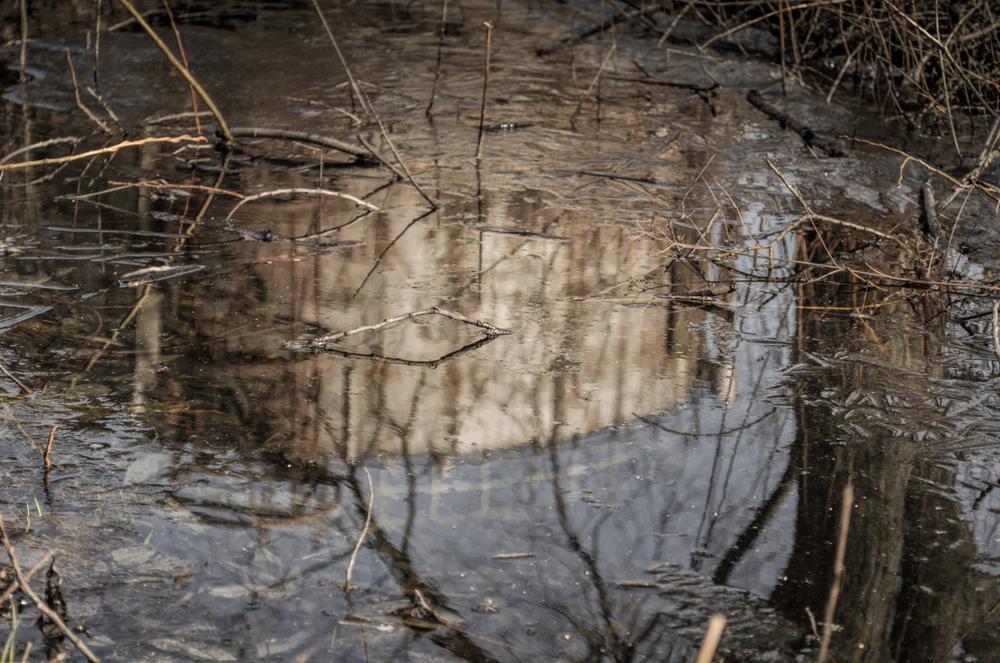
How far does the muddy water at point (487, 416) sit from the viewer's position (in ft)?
9.16

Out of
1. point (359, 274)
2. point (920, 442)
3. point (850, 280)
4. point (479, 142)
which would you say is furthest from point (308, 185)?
point (920, 442)

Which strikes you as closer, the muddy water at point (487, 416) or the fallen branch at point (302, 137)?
the muddy water at point (487, 416)

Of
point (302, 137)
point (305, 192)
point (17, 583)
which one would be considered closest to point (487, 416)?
point (17, 583)

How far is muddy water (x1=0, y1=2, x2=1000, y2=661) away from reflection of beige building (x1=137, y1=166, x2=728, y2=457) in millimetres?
15

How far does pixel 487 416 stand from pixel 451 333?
2.13 ft

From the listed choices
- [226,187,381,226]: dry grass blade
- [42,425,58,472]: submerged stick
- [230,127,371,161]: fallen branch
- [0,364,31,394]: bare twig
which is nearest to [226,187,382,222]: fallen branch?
[226,187,381,226]: dry grass blade

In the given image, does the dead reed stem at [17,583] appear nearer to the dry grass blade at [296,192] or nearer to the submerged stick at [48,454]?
the submerged stick at [48,454]

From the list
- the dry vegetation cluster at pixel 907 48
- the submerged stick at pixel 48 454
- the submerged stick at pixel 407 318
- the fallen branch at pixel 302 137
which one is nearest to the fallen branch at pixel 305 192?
the fallen branch at pixel 302 137

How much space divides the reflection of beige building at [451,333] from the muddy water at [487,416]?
0.02m

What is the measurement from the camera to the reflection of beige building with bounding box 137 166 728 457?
→ 365 centimetres

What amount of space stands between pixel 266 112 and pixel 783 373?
14.3 feet

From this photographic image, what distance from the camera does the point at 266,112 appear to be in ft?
24.3

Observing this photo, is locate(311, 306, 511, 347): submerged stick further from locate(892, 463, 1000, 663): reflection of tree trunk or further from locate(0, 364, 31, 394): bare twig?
locate(892, 463, 1000, 663): reflection of tree trunk

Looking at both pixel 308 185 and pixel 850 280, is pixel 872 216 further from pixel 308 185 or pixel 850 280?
pixel 308 185
